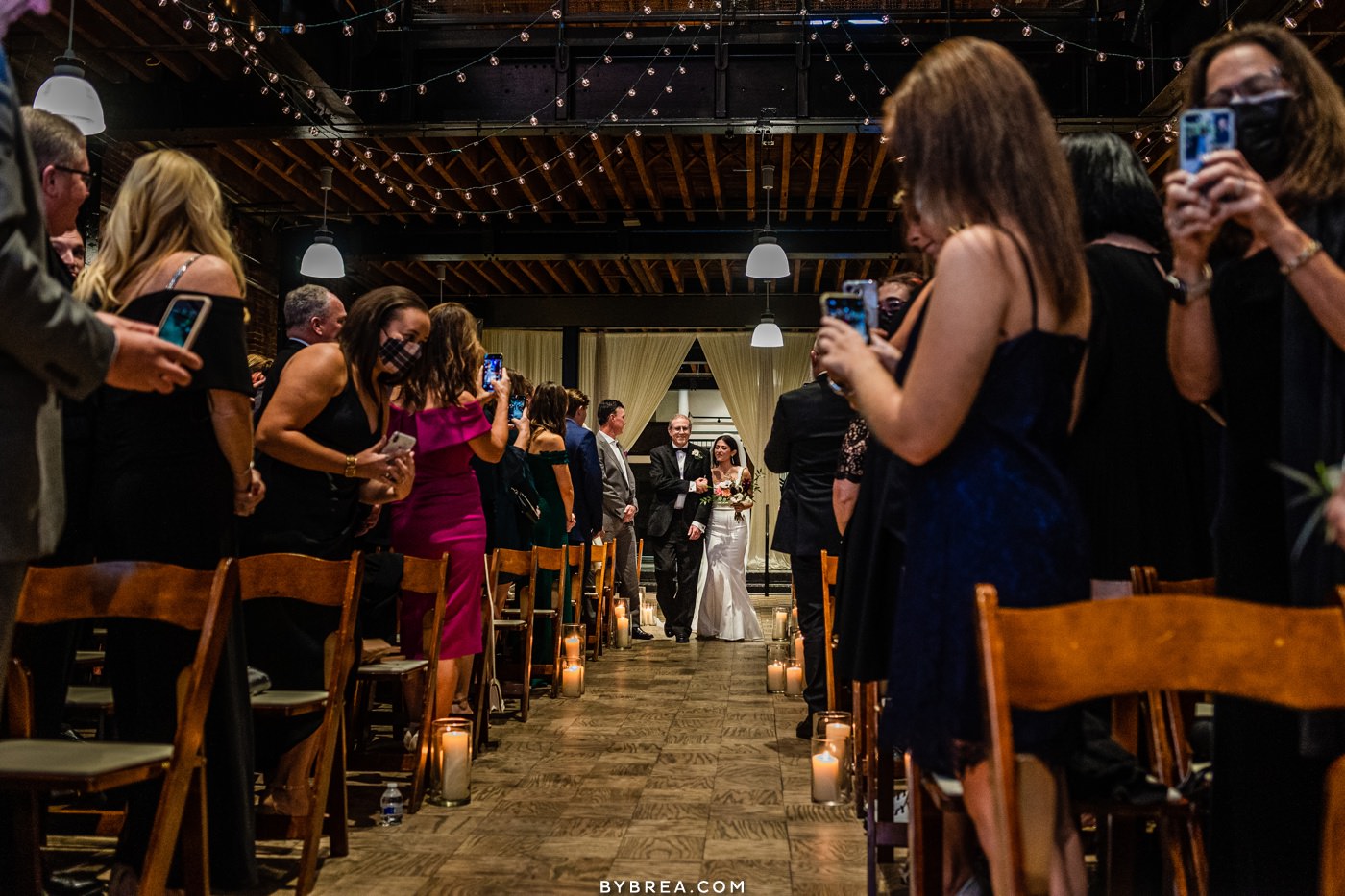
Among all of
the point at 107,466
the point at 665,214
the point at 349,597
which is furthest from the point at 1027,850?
the point at 665,214

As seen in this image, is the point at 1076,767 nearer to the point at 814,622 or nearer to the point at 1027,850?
the point at 1027,850

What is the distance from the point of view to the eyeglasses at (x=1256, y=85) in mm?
1551

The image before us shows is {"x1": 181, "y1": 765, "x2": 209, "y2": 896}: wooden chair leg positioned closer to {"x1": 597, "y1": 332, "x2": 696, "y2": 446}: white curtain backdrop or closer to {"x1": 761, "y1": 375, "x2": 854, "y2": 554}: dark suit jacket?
{"x1": 761, "y1": 375, "x2": 854, "y2": 554}: dark suit jacket

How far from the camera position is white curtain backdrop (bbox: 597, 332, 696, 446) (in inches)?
575

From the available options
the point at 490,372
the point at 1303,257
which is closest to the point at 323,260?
the point at 490,372

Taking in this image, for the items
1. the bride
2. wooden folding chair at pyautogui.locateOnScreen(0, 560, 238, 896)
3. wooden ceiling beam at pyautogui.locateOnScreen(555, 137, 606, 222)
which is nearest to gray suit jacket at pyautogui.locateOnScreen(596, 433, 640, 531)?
the bride

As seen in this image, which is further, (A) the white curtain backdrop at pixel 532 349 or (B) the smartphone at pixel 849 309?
(A) the white curtain backdrop at pixel 532 349

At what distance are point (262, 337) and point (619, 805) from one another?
816 centimetres

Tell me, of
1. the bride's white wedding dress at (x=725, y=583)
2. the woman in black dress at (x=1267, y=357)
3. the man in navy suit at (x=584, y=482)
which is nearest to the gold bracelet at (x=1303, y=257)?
the woman in black dress at (x=1267, y=357)

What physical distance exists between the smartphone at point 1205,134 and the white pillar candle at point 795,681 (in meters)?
4.39

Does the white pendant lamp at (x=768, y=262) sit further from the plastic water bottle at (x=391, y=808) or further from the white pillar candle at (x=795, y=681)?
the plastic water bottle at (x=391, y=808)

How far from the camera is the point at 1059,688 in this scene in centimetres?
120

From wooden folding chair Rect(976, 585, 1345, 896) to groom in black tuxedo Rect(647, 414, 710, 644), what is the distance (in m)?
7.43

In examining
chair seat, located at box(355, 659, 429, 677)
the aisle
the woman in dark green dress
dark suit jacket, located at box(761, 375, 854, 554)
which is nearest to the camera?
the aisle
